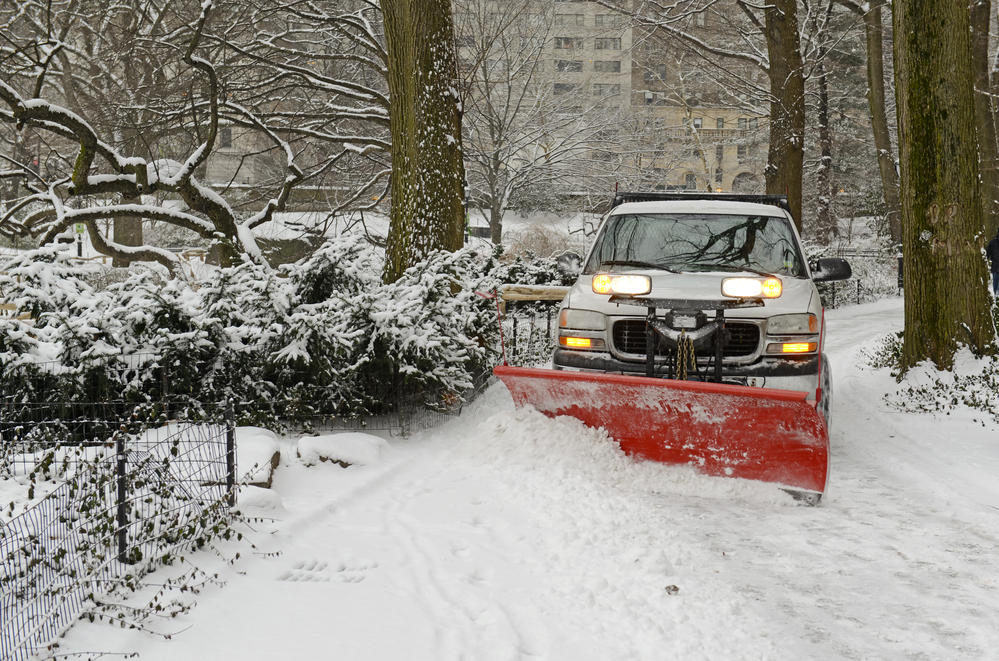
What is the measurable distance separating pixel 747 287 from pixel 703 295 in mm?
318

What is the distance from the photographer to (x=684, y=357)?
6.12m

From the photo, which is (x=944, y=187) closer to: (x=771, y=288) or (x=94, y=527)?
(x=771, y=288)

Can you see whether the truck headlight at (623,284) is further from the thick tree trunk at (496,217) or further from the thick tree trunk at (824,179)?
the thick tree trunk at (824,179)

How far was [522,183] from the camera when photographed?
24781 millimetres

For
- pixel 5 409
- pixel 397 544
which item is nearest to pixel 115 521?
pixel 397 544

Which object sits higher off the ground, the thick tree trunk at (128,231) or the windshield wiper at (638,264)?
the thick tree trunk at (128,231)

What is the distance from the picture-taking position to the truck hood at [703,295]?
6.25 meters

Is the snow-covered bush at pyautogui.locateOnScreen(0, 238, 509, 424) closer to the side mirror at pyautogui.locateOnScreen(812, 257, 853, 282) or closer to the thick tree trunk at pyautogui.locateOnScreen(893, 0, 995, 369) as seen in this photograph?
the side mirror at pyautogui.locateOnScreen(812, 257, 853, 282)

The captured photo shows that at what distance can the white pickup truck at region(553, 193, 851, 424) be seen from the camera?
20.2 ft

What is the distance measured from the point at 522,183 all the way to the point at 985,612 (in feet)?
70.7

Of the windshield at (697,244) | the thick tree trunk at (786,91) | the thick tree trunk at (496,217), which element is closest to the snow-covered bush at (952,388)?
the windshield at (697,244)

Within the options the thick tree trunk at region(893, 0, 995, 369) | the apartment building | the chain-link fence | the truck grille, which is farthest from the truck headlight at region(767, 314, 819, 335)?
the apartment building

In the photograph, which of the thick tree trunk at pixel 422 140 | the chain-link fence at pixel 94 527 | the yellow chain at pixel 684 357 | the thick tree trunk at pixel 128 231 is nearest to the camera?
the chain-link fence at pixel 94 527

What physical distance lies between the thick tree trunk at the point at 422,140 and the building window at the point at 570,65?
70.3ft
